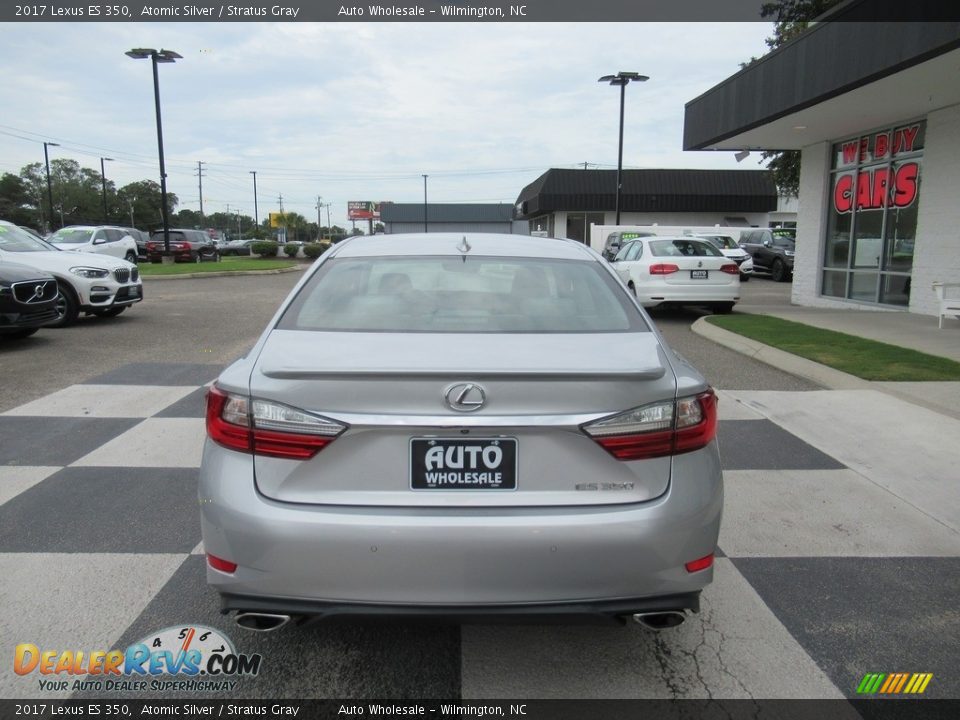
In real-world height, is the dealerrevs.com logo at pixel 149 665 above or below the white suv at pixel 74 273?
below

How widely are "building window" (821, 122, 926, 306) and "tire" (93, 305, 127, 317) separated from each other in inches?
555

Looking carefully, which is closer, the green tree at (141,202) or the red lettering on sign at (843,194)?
the red lettering on sign at (843,194)

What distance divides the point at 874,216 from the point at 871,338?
5.41 meters

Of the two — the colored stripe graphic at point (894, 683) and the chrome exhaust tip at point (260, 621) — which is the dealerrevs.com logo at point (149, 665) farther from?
the colored stripe graphic at point (894, 683)

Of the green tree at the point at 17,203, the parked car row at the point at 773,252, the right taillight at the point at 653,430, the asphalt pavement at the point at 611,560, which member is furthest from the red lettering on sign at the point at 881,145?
the green tree at the point at 17,203

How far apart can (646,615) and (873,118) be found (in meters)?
13.8

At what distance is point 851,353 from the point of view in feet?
29.1

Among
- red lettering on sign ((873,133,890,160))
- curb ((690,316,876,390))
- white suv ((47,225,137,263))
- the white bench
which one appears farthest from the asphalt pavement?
white suv ((47,225,137,263))

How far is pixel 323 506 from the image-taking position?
232 centimetres

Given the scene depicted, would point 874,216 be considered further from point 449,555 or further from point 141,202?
point 141,202

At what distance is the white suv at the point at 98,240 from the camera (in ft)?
73.3

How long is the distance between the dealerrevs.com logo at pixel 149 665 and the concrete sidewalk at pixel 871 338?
20.0 feet

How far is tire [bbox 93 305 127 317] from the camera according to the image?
11937 millimetres

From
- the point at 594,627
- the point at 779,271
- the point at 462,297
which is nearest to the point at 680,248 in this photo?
the point at 462,297
